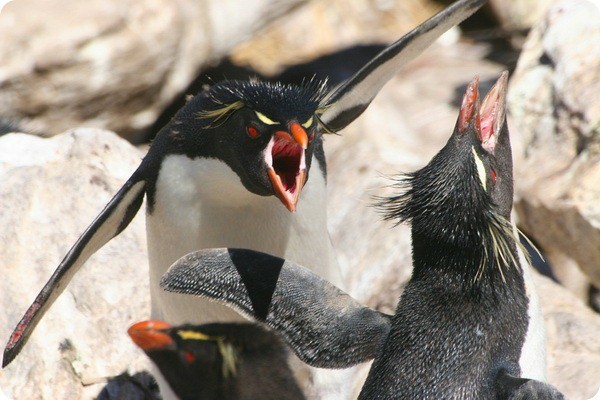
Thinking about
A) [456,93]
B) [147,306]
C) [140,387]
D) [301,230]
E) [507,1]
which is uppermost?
[507,1]

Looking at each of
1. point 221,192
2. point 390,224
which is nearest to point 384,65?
point 390,224

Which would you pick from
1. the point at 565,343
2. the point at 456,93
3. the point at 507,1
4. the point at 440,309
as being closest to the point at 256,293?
the point at 440,309

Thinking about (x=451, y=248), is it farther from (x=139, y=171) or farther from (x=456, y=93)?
(x=456, y=93)

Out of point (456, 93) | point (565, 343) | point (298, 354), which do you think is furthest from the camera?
point (456, 93)

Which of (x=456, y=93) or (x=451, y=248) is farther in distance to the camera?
(x=456, y=93)

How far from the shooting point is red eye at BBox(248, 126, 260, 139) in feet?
8.25

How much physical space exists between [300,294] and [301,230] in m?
Result: 0.63

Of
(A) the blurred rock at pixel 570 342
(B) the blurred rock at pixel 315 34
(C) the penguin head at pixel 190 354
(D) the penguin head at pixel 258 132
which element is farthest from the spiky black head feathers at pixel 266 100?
(B) the blurred rock at pixel 315 34

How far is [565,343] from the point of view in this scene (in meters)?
3.19

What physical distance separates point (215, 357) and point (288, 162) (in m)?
0.53

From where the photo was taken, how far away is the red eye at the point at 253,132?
2.52 m

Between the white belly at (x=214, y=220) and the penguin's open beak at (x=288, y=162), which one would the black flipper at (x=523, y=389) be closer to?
the penguin's open beak at (x=288, y=162)

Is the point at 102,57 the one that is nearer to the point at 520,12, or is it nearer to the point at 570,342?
the point at 570,342

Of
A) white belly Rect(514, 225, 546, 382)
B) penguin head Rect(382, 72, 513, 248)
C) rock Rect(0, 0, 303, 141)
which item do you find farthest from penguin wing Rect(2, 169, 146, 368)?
rock Rect(0, 0, 303, 141)
